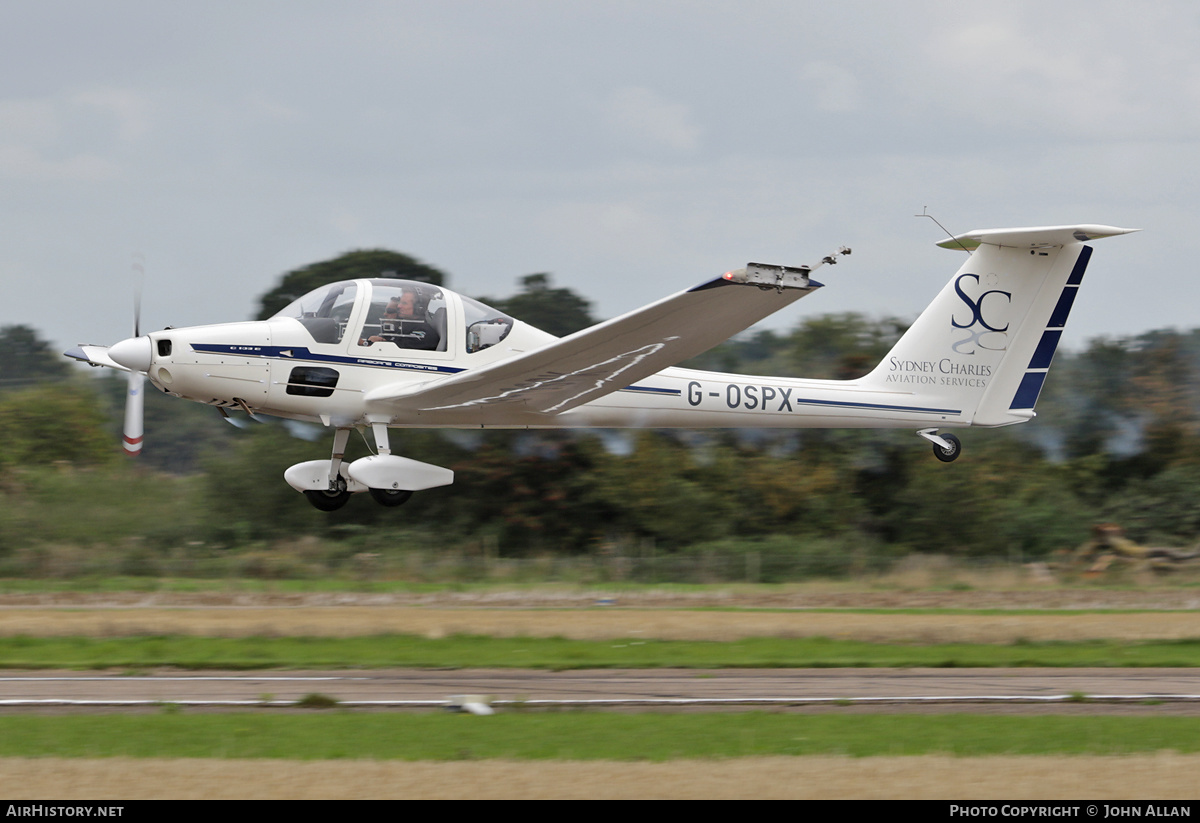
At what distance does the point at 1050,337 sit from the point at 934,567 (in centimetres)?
976

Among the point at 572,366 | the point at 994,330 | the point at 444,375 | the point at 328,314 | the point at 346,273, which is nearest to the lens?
the point at 572,366

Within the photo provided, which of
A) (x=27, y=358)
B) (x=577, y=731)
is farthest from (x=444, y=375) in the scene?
(x=27, y=358)

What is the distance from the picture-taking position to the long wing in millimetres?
10812

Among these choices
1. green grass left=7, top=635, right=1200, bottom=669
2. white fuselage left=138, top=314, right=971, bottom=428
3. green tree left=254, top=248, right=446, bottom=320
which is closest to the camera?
green grass left=7, top=635, right=1200, bottom=669

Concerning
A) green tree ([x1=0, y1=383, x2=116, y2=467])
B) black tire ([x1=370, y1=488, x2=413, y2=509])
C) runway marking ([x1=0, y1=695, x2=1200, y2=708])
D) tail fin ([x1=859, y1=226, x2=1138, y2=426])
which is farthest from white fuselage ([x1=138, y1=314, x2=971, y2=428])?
green tree ([x1=0, y1=383, x2=116, y2=467])

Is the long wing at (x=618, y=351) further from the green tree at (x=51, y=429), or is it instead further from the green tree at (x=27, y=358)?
the green tree at (x=27, y=358)

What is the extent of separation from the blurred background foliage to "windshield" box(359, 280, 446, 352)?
1168 centimetres

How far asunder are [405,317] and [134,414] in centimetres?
368

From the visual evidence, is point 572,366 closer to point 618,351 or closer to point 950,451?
point 618,351

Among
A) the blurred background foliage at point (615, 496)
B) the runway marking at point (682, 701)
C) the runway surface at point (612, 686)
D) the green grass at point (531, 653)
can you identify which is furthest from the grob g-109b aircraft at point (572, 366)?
the blurred background foliage at point (615, 496)

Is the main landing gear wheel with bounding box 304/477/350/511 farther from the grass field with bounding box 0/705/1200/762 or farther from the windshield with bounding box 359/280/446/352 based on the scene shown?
the grass field with bounding box 0/705/1200/762

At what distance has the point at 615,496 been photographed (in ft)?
95.2
